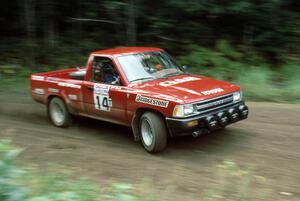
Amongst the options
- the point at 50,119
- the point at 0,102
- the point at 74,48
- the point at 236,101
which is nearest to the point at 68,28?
the point at 74,48

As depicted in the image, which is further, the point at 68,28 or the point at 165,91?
the point at 68,28

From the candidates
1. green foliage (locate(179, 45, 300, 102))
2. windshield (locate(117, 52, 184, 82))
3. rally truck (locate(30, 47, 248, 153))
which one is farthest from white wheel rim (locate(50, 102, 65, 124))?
green foliage (locate(179, 45, 300, 102))

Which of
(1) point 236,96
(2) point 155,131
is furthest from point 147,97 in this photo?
(1) point 236,96

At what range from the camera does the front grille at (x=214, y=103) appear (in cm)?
696

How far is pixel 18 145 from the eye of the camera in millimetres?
8188

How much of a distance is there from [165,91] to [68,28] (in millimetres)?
12794

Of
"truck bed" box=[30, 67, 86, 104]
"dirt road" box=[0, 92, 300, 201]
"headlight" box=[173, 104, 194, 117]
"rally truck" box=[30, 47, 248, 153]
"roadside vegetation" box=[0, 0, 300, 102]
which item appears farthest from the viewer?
"roadside vegetation" box=[0, 0, 300, 102]

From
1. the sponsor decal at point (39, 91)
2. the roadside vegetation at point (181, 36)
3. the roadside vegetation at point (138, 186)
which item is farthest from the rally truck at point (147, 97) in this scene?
the roadside vegetation at point (181, 36)

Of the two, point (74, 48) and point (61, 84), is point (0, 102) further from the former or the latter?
point (74, 48)

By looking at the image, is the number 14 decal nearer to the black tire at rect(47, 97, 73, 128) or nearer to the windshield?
the windshield

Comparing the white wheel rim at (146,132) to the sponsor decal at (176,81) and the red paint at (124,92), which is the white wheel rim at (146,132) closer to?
the red paint at (124,92)

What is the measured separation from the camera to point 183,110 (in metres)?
6.81

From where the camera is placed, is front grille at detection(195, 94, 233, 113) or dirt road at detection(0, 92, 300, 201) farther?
front grille at detection(195, 94, 233, 113)

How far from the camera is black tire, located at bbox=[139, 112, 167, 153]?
23.3 ft
